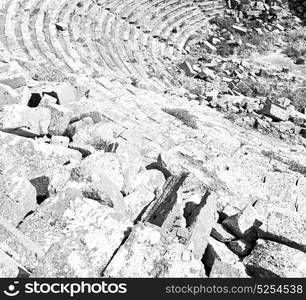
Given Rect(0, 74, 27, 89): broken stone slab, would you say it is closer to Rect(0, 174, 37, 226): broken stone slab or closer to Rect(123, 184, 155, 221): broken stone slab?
Rect(0, 174, 37, 226): broken stone slab

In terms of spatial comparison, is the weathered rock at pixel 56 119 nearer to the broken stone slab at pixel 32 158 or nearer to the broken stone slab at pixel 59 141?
the broken stone slab at pixel 59 141

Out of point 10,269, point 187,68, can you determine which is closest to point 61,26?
point 187,68

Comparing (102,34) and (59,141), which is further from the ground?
(59,141)

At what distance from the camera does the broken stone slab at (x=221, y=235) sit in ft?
24.1

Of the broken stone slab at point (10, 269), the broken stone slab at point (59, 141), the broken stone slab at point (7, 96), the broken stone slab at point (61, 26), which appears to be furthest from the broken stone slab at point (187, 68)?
the broken stone slab at point (10, 269)

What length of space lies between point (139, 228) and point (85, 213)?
919 mm

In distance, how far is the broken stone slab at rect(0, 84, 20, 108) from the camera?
385 inches

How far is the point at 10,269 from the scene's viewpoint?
5871 mm

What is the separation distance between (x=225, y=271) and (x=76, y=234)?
2247mm

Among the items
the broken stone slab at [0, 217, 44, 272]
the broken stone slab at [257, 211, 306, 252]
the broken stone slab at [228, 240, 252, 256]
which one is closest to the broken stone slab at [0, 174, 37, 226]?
the broken stone slab at [0, 217, 44, 272]

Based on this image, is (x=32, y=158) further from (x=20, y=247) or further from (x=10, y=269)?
(x=10, y=269)

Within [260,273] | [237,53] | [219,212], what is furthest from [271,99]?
[260,273]

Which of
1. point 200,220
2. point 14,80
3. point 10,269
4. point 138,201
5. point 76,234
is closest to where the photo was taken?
point 10,269

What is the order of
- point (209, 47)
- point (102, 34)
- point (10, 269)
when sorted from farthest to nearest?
point (209, 47) → point (102, 34) → point (10, 269)
